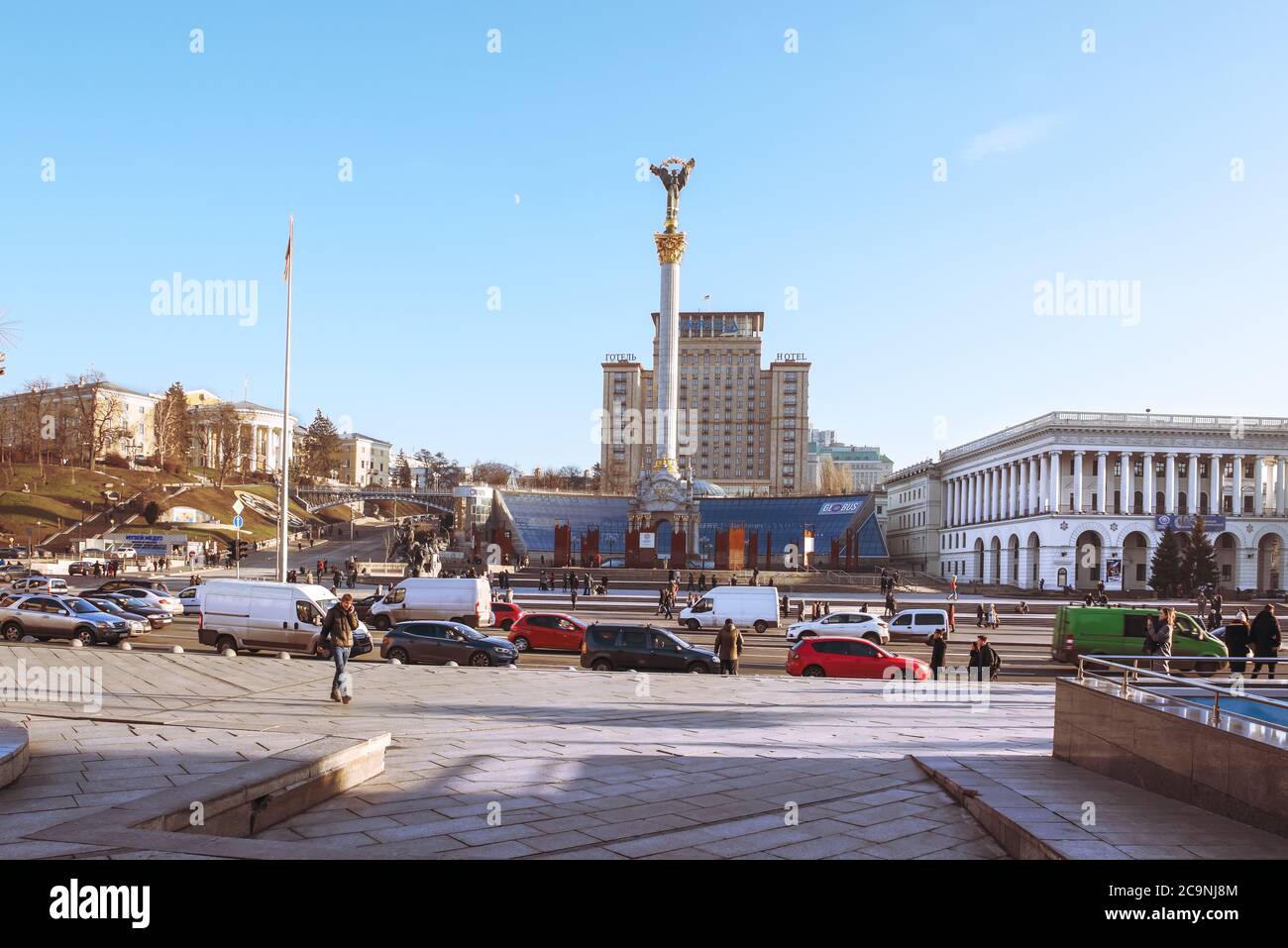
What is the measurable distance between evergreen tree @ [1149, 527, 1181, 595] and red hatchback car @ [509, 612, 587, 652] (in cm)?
6043

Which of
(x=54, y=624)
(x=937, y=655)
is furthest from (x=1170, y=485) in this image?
(x=54, y=624)

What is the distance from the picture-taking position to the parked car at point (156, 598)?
121 ft

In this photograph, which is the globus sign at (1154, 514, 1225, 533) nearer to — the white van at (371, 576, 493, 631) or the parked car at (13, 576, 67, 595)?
the white van at (371, 576, 493, 631)

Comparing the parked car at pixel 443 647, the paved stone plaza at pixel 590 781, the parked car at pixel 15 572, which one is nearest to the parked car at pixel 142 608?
the parked car at pixel 443 647

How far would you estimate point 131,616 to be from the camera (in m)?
31.2

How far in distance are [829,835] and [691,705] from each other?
918cm

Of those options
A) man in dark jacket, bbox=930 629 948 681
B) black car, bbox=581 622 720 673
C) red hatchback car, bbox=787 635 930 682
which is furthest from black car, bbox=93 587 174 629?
man in dark jacket, bbox=930 629 948 681

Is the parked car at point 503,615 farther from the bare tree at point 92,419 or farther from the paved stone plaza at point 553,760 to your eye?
the bare tree at point 92,419

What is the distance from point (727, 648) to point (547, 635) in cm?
857

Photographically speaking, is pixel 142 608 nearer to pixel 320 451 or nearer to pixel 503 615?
pixel 503 615

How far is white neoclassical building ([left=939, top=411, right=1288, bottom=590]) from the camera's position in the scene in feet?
293

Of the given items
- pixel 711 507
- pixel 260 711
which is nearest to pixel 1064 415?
pixel 711 507

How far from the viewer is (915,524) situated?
129750mm
